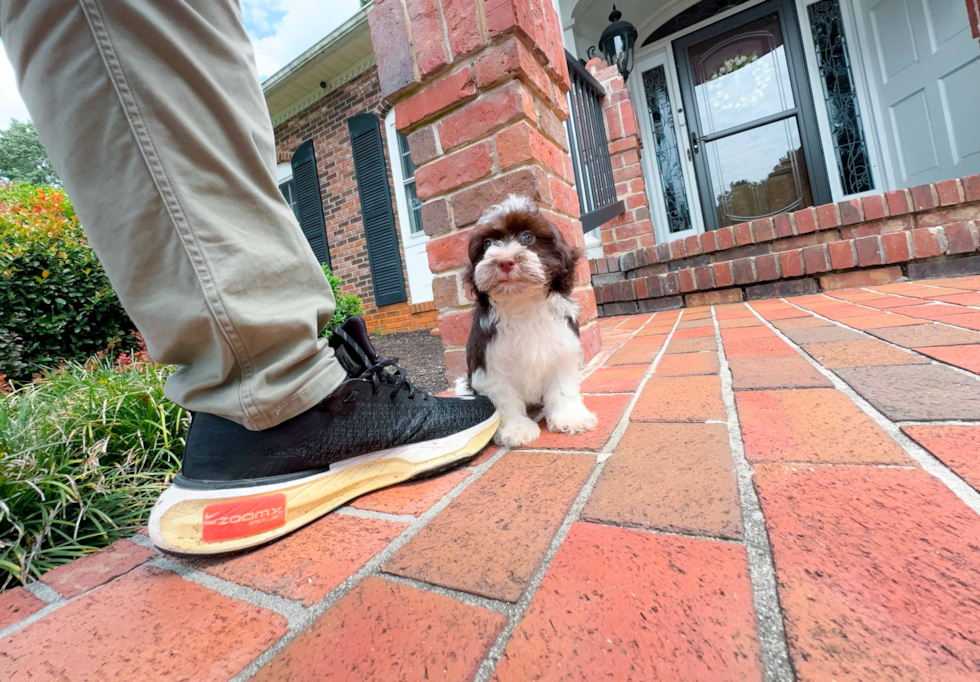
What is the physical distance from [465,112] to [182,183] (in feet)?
4.91

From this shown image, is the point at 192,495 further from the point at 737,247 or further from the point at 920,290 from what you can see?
the point at 737,247

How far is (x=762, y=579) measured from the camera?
0.61m

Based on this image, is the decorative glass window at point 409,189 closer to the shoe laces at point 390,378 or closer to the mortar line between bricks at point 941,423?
the shoe laces at point 390,378

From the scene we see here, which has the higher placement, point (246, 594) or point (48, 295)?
point (48, 295)

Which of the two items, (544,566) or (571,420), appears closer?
(544,566)

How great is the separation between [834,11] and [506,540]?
7.98 m

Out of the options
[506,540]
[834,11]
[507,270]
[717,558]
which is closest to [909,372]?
[717,558]

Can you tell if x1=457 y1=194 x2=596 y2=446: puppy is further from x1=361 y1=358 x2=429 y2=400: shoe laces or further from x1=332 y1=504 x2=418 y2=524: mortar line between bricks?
x1=332 y1=504 x2=418 y2=524: mortar line between bricks

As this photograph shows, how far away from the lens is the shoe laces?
1163 millimetres

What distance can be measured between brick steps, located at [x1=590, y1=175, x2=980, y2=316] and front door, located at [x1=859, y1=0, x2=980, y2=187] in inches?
79.4

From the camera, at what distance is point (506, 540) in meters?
0.80

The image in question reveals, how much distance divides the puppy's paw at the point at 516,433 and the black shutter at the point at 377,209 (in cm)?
641

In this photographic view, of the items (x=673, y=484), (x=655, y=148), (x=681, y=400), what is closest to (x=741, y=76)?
(x=655, y=148)

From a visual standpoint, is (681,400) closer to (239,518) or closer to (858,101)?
(239,518)
